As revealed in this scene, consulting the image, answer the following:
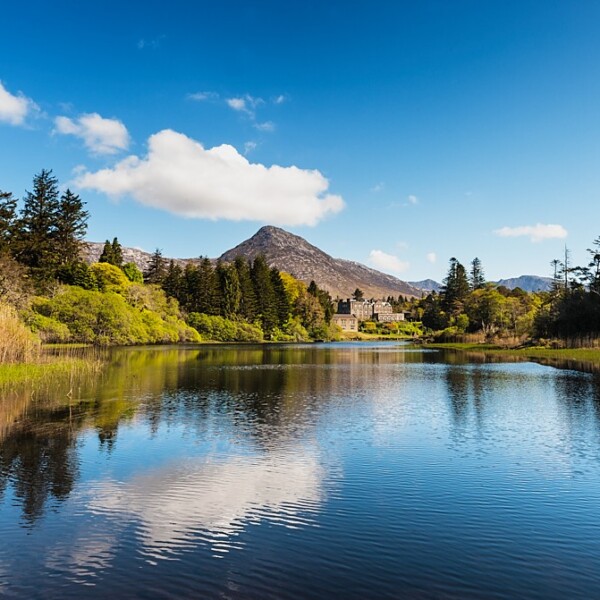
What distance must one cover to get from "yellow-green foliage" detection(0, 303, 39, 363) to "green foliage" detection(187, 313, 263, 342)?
3085 inches

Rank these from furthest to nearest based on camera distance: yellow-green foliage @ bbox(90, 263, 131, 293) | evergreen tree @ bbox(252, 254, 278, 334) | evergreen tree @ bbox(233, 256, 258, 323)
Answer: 1. evergreen tree @ bbox(252, 254, 278, 334)
2. evergreen tree @ bbox(233, 256, 258, 323)
3. yellow-green foliage @ bbox(90, 263, 131, 293)

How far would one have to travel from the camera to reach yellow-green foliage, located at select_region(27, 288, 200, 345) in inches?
2541

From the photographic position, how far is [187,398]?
27.3 m

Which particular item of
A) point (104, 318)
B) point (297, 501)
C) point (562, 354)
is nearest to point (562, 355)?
point (562, 354)

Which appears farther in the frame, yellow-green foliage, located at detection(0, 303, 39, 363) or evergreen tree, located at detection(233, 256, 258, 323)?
evergreen tree, located at detection(233, 256, 258, 323)

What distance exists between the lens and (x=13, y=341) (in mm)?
32219

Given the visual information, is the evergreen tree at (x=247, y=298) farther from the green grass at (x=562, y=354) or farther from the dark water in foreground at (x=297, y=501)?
the dark water in foreground at (x=297, y=501)

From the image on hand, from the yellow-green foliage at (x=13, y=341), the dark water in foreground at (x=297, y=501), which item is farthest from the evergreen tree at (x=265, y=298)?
the dark water in foreground at (x=297, y=501)

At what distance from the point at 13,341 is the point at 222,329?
84.1 m

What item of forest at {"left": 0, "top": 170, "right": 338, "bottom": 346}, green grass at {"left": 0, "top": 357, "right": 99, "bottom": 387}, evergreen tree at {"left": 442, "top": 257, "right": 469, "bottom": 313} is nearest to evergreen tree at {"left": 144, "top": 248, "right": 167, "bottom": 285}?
forest at {"left": 0, "top": 170, "right": 338, "bottom": 346}

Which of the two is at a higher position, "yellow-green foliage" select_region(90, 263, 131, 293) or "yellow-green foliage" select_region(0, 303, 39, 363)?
"yellow-green foliage" select_region(90, 263, 131, 293)

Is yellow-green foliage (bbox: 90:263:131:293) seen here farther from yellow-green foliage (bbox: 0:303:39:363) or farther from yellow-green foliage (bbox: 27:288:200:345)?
yellow-green foliage (bbox: 0:303:39:363)

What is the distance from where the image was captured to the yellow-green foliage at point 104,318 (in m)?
64.5

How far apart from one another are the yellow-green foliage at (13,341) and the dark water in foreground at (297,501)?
8.66 meters
